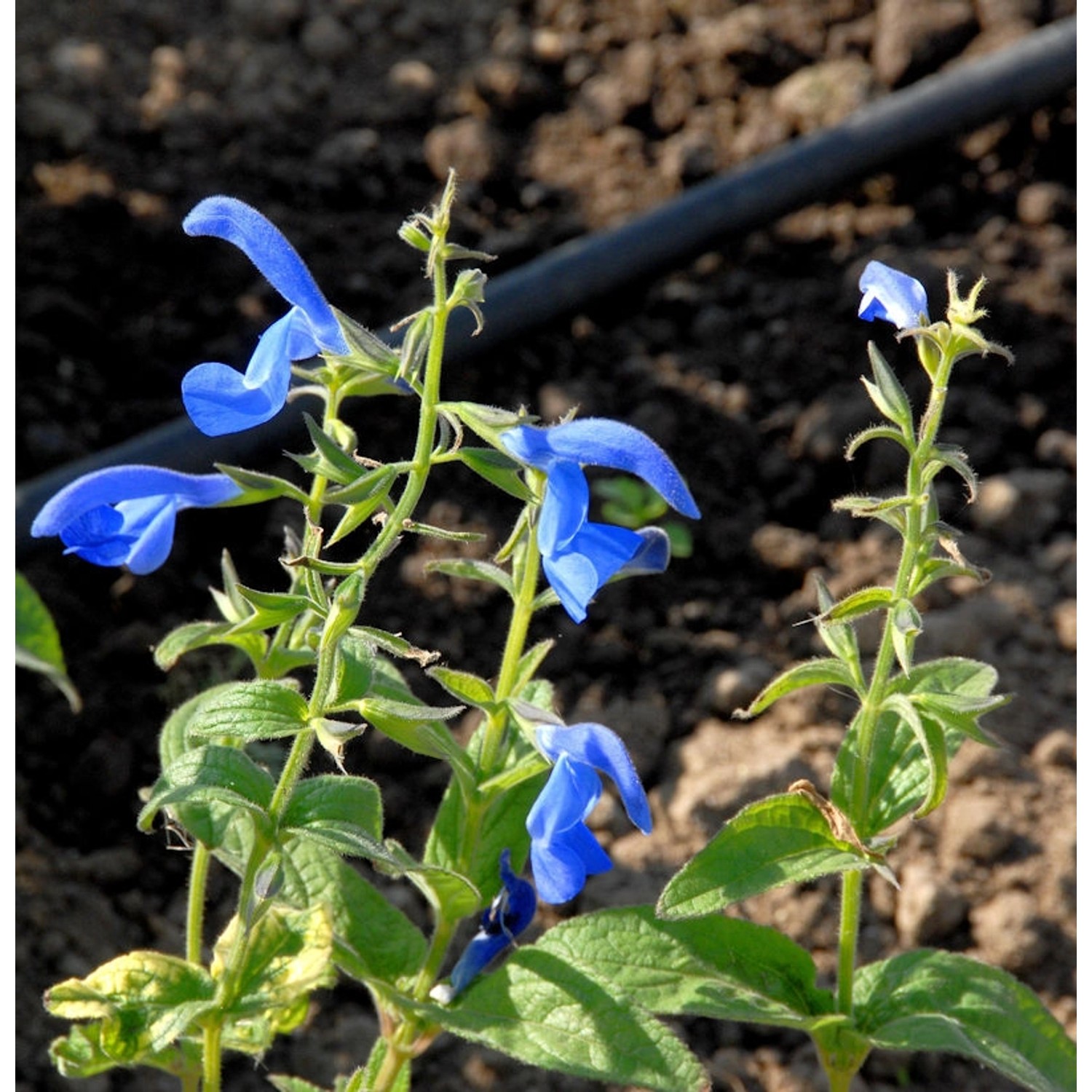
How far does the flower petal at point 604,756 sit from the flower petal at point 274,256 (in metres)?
0.49

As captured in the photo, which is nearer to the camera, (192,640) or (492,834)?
(192,640)

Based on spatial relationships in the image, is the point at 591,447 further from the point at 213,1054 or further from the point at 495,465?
the point at 213,1054

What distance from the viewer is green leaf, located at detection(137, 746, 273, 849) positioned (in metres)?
1.74

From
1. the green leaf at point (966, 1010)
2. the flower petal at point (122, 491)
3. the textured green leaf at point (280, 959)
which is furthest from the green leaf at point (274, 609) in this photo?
the green leaf at point (966, 1010)

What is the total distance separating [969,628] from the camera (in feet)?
10.4

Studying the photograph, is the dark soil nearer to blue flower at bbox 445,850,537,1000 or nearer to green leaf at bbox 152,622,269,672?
blue flower at bbox 445,850,537,1000

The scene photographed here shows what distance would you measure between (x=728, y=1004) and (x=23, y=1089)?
4.48 ft

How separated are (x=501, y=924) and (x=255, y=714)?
1.68 ft

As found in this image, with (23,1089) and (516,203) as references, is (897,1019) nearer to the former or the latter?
(23,1089)

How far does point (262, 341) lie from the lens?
1.81 m

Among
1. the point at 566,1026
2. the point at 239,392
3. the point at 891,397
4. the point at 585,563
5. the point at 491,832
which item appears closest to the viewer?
the point at 585,563

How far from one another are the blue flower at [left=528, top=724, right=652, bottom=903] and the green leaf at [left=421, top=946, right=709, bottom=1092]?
0.26 m

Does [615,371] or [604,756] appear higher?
[615,371]

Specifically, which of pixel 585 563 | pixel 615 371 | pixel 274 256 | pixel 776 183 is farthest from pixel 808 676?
pixel 776 183
